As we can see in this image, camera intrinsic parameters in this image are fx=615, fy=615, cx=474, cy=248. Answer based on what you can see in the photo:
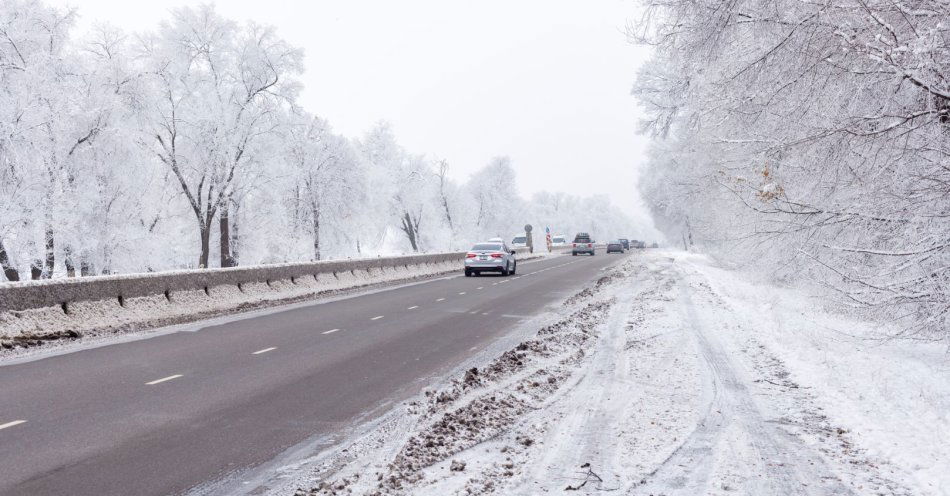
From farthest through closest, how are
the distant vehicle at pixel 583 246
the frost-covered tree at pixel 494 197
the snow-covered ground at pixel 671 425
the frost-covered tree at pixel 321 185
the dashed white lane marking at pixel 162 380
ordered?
the frost-covered tree at pixel 494 197 → the distant vehicle at pixel 583 246 → the frost-covered tree at pixel 321 185 → the dashed white lane marking at pixel 162 380 → the snow-covered ground at pixel 671 425

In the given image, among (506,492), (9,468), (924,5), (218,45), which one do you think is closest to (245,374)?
(9,468)

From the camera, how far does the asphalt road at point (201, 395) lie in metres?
4.86

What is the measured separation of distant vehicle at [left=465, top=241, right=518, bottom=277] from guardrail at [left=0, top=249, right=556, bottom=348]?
30.0 ft

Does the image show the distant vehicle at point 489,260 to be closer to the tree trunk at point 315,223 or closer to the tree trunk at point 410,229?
the tree trunk at point 315,223

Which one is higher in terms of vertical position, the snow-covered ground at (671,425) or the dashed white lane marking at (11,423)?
the dashed white lane marking at (11,423)

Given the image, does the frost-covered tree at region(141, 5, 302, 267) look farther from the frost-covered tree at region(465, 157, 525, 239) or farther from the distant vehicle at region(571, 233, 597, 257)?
the frost-covered tree at region(465, 157, 525, 239)

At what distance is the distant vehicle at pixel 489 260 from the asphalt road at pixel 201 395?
54.4 ft

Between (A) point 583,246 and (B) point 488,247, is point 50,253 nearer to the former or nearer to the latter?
(B) point 488,247

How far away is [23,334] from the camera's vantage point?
35.6ft

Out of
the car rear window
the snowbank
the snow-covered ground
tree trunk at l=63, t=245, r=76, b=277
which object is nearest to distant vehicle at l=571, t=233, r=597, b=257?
the car rear window

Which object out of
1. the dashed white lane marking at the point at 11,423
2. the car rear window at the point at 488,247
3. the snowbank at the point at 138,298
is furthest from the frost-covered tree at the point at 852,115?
the car rear window at the point at 488,247

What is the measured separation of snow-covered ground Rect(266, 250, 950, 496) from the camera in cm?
428

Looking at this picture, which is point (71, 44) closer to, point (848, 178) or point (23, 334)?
point (23, 334)

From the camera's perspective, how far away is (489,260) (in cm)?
3044
